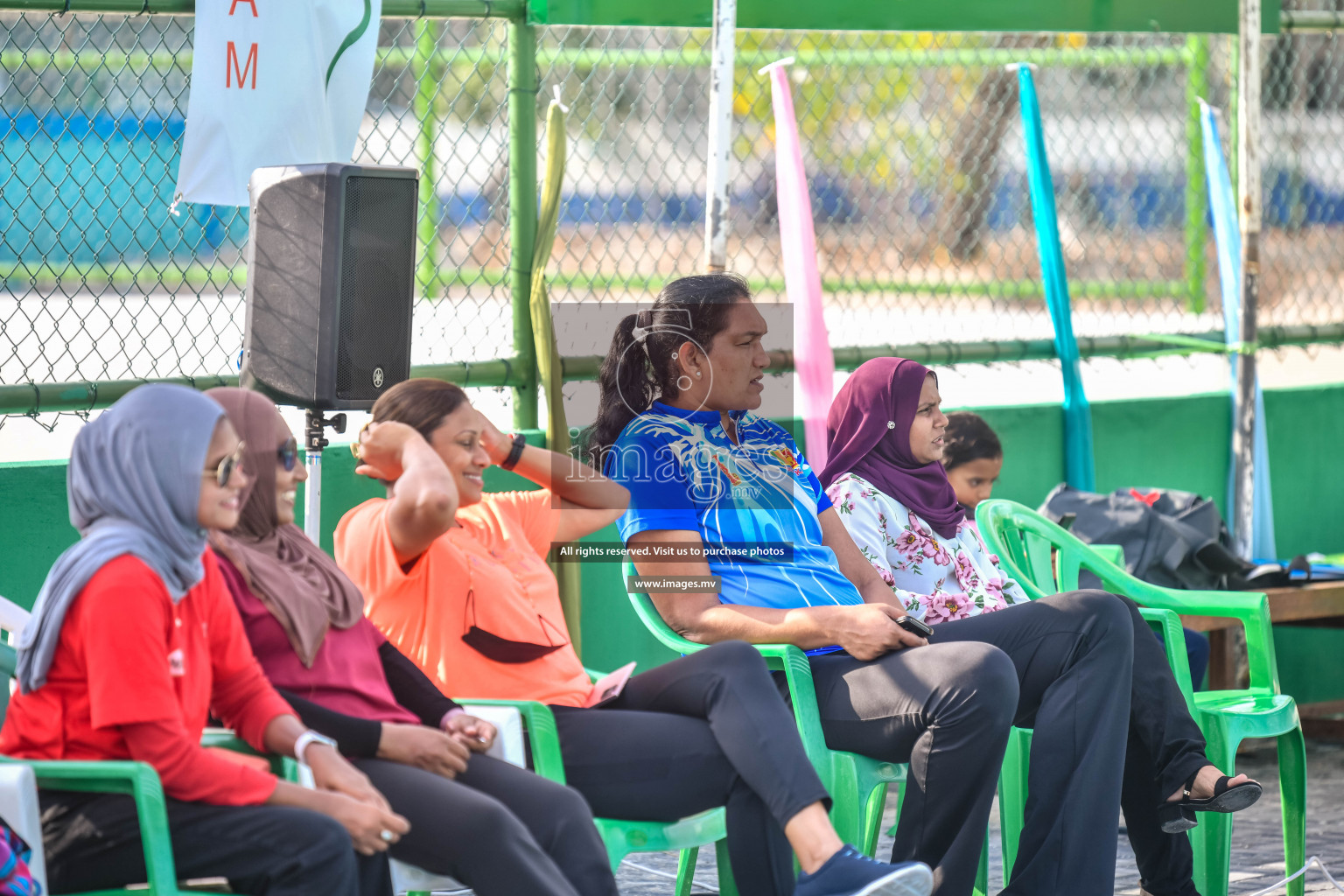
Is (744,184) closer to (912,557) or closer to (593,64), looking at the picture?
(593,64)

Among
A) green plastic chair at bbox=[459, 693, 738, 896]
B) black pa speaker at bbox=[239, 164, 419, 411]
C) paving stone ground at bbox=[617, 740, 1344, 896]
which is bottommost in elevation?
paving stone ground at bbox=[617, 740, 1344, 896]

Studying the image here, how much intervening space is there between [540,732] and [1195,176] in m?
4.21

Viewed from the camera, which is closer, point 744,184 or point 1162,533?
point 1162,533

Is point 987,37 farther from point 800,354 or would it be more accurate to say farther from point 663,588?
point 663,588

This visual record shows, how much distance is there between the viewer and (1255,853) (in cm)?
392

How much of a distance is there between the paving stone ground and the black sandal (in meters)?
0.14

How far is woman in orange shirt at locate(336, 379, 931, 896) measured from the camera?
263 cm

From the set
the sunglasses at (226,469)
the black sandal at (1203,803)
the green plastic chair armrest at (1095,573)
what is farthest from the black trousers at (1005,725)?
the sunglasses at (226,469)

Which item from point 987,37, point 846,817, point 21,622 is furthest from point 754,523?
point 987,37

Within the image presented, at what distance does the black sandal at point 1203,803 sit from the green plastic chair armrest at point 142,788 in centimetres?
200

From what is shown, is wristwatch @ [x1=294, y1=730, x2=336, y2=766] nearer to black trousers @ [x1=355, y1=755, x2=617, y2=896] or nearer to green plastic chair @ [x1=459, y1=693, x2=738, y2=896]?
black trousers @ [x1=355, y1=755, x2=617, y2=896]

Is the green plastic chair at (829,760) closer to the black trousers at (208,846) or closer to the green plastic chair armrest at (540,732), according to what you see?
the green plastic chair armrest at (540,732)

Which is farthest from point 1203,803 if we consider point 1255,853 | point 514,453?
point 514,453

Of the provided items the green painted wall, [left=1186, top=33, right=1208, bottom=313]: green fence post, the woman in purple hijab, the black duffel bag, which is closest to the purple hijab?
the woman in purple hijab
